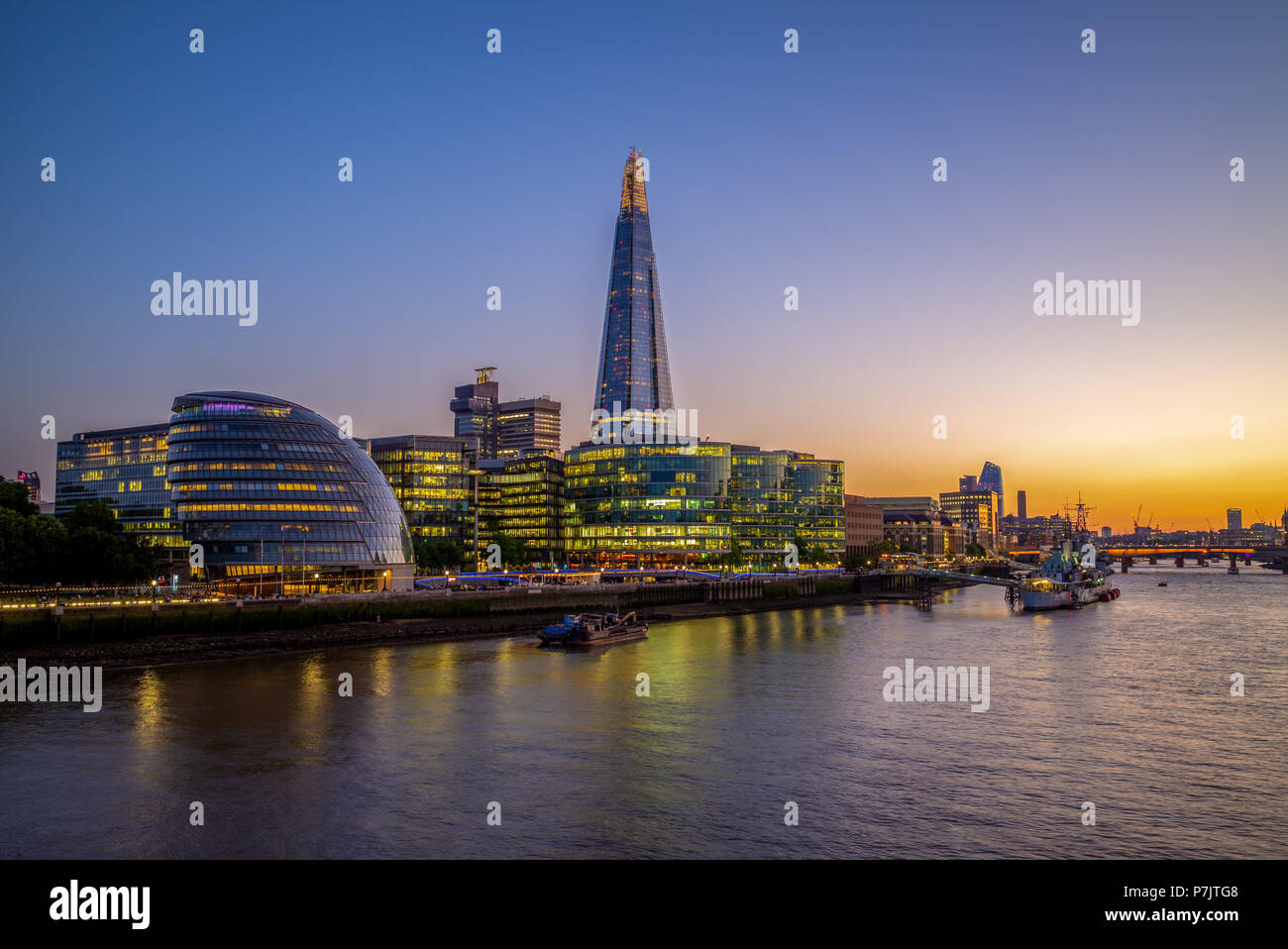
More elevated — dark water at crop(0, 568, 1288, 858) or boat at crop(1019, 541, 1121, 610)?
dark water at crop(0, 568, 1288, 858)

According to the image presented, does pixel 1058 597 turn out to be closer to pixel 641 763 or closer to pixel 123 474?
pixel 641 763

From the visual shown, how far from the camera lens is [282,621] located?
73562mm

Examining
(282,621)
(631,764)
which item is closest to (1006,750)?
(631,764)

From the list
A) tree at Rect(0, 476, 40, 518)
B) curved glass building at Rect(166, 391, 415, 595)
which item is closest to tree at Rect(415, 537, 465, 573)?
curved glass building at Rect(166, 391, 415, 595)

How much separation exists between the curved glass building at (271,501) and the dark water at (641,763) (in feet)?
111

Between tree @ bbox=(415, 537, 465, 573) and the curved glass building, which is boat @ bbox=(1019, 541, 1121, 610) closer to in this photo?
the curved glass building

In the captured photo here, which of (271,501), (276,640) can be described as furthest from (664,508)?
(276,640)

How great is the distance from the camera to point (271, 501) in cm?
9600

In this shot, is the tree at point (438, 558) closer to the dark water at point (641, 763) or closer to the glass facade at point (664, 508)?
the glass facade at point (664, 508)

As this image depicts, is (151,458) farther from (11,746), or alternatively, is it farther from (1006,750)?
(1006,750)

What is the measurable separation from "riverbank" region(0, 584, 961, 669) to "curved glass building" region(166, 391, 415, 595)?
16.1 m

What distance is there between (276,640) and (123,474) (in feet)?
437

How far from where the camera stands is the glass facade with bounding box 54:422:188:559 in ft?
568
